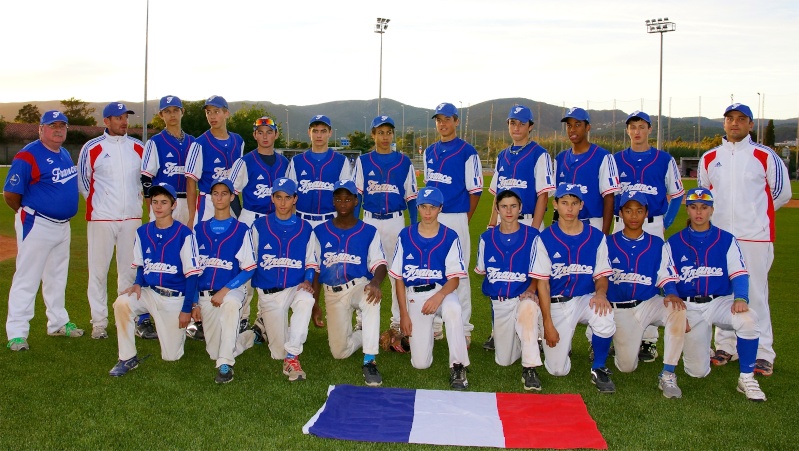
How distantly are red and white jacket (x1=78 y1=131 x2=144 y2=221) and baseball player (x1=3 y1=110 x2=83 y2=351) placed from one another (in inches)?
6.1

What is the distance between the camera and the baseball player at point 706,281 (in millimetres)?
5223

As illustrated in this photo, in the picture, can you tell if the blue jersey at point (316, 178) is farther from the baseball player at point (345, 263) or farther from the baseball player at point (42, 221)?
the baseball player at point (42, 221)

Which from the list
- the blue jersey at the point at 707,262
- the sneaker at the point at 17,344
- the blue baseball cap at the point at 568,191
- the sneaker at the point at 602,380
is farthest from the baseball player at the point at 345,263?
the sneaker at the point at 17,344

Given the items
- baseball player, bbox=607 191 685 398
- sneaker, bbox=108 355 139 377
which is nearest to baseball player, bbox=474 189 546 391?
baseball player, bbox=607 191 685 398

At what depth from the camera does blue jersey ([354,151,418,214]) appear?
640 cm

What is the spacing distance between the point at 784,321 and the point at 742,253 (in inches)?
81.4

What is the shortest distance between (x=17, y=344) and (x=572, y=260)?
494 cm

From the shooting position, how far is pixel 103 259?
640cm

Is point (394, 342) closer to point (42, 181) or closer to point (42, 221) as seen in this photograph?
point (42, 221)

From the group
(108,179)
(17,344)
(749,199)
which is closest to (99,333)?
(17,344)

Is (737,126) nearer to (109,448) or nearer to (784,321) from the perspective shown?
(784,321)

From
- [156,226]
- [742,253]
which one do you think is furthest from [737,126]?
[156,226]

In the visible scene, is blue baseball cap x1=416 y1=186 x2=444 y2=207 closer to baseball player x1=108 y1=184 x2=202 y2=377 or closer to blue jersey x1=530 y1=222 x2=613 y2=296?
blue jersey x1=530 y1=222 x2=613 y2=296

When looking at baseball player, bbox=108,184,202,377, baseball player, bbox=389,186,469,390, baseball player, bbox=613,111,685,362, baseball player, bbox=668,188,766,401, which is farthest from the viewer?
baseball player, bbox=613,111,685,362
